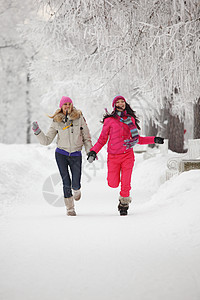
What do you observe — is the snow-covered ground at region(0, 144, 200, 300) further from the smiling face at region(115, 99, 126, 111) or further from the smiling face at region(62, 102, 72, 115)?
the smiling face at region(62, 102, 72, 115)

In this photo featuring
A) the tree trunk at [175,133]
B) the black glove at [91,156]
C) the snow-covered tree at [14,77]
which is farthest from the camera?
the snow-covered tree at [14,77]

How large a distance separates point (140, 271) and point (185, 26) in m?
3.49

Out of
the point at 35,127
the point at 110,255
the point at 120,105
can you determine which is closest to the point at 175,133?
the point at 120,105

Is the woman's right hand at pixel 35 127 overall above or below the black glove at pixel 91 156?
above

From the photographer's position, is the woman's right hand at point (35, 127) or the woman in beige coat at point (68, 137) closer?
the woman's right hand at point (35, 127)

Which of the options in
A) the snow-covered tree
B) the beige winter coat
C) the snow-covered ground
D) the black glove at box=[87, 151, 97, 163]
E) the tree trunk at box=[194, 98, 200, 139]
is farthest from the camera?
the snow-covered tree

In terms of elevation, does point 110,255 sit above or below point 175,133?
below

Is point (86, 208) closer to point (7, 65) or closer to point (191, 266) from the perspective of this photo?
point (191, 266)

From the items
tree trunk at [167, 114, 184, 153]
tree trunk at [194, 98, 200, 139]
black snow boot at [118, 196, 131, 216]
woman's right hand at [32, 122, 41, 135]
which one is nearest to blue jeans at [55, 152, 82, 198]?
woman's right hand at [32, 122, 41, 135]

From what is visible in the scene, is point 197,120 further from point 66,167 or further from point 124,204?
point 66,167

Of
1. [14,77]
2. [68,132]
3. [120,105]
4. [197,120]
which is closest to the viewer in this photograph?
[120,105]

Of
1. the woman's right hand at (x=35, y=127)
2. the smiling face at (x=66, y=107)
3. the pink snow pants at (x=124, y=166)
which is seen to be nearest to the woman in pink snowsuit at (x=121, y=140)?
the pink snow pants at (x=124, y=166)

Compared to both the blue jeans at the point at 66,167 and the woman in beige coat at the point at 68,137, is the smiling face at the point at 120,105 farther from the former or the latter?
the blue jeans at the point at 66,167

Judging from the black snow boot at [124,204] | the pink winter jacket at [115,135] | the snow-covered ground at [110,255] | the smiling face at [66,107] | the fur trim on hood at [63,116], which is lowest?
the black snow boot at [124,204]
